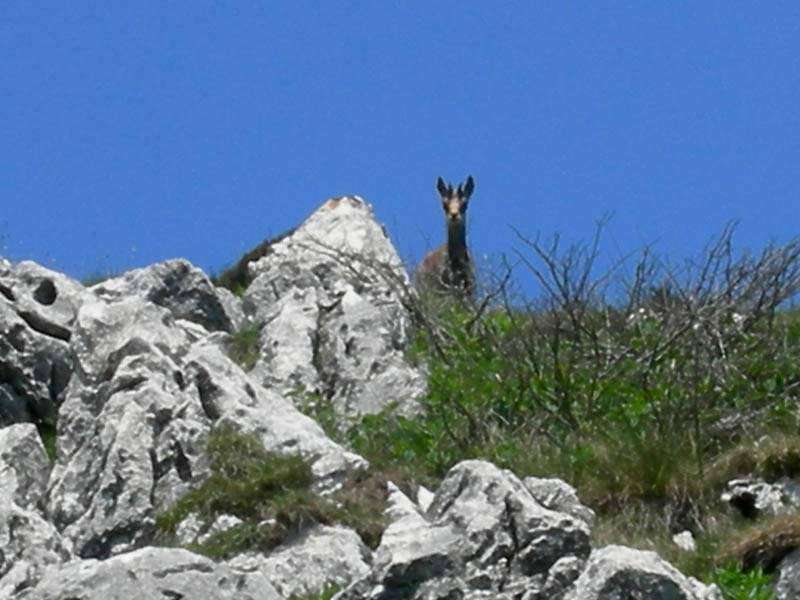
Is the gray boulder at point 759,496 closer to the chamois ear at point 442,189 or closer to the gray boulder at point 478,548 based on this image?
the gray boulder at point 478,548

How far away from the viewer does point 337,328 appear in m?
18.3

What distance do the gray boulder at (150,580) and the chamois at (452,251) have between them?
1410 cm

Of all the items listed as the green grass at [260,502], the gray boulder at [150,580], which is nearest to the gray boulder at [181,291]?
the green grass at [260,502]

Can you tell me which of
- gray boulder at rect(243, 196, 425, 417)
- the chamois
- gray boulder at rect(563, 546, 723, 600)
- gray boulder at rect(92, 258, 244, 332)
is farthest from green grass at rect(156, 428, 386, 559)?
the chamois

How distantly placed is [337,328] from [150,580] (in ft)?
34.0

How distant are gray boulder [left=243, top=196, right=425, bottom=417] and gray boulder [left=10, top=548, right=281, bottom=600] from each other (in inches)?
294

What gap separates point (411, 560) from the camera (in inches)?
323

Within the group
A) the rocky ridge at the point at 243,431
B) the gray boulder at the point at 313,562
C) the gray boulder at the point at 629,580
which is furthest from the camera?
the gray boulder at the point at 313,562

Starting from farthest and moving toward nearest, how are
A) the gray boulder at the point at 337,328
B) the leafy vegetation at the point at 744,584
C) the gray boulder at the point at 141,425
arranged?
the gray boulder at the point at 337,328 < the gray boulder at the point at 141,425 < the leafy vegetation at the point at 744,584

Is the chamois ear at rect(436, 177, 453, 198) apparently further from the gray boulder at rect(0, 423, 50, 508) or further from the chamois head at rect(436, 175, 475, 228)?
the gray boulder at rect(0, 423, 50, 508)

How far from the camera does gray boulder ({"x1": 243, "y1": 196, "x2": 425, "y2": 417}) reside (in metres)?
16.8

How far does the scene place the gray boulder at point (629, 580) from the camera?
7766mm

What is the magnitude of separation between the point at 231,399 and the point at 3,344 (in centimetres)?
342

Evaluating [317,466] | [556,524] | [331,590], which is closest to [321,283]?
[317,466]
